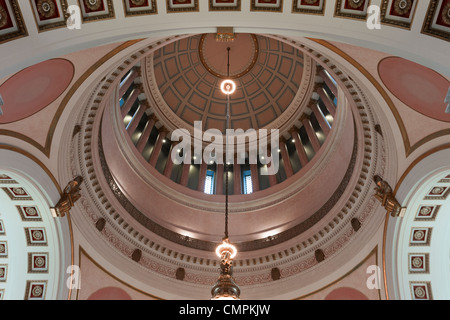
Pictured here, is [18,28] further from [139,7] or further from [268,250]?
[268,250]

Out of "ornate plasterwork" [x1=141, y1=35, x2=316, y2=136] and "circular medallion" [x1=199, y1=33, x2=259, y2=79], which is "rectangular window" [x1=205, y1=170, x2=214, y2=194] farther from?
"circular medallion" [x1=199, y1=33, x2=259, y2=79]

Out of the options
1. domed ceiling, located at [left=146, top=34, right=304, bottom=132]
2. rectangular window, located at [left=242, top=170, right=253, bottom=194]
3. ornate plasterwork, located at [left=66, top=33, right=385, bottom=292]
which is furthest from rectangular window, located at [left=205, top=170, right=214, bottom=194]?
ornate plasterwork, located at [left=66, top=33, right=385, bottom=292]

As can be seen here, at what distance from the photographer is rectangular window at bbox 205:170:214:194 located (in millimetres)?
15863

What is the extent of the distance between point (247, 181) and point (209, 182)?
5.44 feet

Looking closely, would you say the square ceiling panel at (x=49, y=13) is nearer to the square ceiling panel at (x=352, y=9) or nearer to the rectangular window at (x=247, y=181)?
the square ceiling panel at (x=352, y=9)

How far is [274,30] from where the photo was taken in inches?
245

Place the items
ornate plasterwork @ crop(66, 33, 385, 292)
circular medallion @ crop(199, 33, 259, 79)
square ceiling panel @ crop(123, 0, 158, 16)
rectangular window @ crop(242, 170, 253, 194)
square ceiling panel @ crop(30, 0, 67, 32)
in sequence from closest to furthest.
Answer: square ceiling panel @ crop(30, 0, 67, 32) < square ceiling panel @ crop(123, 0, 158, 16) < ornate plasterwork @ crop(66, 33, 385, 292) < rectangular window @ crop(242, 170, 253, 194) < circular medallion @ crop(199, 33, 259, 79)

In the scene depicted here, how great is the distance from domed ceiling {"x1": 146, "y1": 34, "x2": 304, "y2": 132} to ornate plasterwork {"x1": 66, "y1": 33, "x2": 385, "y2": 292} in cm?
604

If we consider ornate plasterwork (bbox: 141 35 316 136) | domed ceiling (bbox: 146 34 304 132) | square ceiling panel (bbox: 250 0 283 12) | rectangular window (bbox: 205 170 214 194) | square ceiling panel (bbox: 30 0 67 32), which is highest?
domed ceiling (bbox: 146 34 304 132)

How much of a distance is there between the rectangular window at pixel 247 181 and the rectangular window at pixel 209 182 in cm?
137

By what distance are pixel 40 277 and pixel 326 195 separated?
358 inches

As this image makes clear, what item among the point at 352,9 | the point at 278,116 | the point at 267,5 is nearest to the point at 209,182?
the point at 278,116
